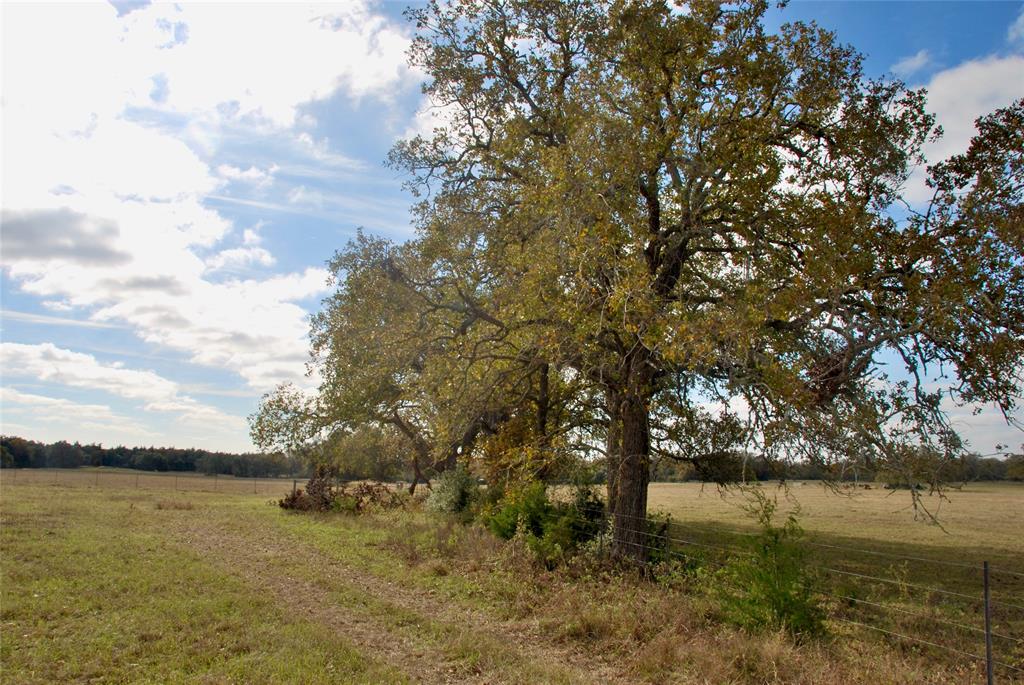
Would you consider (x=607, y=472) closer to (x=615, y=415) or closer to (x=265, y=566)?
(x=615, y=415)

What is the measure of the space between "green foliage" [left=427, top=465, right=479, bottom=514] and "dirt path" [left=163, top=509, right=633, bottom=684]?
5247mm

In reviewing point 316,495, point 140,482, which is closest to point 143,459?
point 140,482

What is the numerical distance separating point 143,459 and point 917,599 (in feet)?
363

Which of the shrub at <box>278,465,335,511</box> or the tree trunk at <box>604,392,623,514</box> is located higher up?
the tree trunk at <box>604,392,623,514</box>

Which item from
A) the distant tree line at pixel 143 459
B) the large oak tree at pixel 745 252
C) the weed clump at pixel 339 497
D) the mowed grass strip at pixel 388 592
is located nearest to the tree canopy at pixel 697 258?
the large oak tree at pixel 745 252

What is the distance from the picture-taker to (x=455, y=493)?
2047cm

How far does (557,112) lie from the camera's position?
49.9 feet

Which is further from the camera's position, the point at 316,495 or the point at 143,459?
the point at 143,459

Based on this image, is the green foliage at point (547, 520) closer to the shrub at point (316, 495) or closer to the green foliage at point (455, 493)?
the green foliage at point (455, 493)

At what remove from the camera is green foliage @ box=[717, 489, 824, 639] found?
26.8 ft

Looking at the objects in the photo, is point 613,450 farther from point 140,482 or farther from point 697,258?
point 140,482

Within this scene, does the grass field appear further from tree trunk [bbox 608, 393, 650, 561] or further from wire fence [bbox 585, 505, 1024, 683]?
tree trunk [bbox 608, 393, 650, 561]

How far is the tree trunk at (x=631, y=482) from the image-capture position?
12.7 meters

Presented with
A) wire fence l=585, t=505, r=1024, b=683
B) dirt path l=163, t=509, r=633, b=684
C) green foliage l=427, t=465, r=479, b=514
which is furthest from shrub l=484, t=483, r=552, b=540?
green foliage l=427, t=465, r=479, b=514
